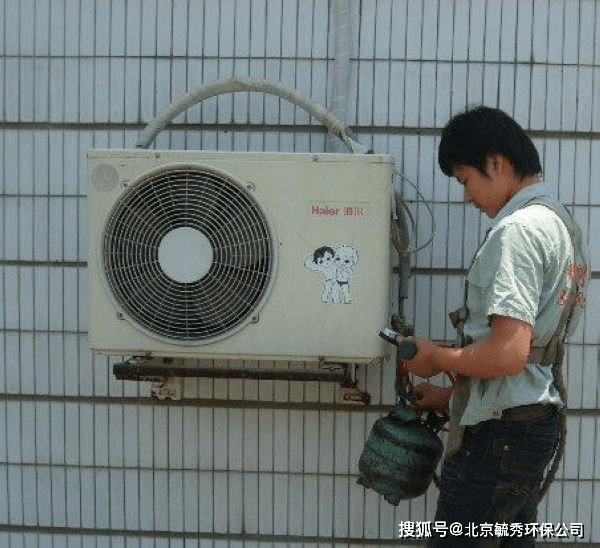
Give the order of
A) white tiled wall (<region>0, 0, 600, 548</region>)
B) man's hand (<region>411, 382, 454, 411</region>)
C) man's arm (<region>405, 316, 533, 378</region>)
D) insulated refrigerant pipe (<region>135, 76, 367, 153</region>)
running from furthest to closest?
white tiled wall (<region>0, 0, 600, 548</region>) < insulated refrigerant pipe (<region>135, 76, 367, 153</region>) < man's hand (<region>411, 382, 454, 411</region>) < man's arm (<region>405, 316, 533, 378</region>)

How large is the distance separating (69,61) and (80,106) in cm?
16

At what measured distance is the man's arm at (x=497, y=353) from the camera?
92.2 inches

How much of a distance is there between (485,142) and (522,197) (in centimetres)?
18

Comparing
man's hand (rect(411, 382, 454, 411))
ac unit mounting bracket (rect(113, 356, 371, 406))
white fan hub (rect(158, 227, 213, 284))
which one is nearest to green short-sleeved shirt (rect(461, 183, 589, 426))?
man's hand (rect(411, 382, 454, 411))

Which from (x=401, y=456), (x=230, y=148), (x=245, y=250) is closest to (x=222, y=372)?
(x=245, y=250)

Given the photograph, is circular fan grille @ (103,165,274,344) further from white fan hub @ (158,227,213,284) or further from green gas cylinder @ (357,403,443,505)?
green gas cylinder @ (357,403,443,505)

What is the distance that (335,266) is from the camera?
280 cm

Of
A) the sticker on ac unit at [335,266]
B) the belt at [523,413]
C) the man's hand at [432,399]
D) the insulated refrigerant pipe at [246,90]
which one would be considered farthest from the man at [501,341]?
the insulated refrigerant pipe at [246,90]

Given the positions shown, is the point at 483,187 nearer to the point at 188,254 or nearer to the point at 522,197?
the point at 522,197

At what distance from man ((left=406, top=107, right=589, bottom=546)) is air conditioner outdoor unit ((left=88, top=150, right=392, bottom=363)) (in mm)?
315

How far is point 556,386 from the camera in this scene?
260cm

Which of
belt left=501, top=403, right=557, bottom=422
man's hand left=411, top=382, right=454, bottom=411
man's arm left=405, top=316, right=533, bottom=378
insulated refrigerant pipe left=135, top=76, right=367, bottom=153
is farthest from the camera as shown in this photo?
insulated refrigerant pipe left=135, top=76, right=367, bottom=153

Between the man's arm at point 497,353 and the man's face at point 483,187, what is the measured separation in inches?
14.5

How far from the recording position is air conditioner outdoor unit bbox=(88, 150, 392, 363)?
2768 mm
